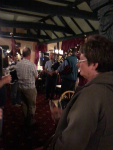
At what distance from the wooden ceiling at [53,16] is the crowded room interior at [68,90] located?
24 mm

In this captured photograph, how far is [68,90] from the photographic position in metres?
3.20

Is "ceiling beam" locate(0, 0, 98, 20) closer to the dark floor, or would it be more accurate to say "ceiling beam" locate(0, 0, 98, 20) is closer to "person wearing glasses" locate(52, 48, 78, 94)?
"person wearing glasses" locate(52, 48, 78, 94)

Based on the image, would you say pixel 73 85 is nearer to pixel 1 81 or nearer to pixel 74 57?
pixel 74 57

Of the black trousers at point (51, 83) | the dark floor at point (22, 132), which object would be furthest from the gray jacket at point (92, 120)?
the black trousers at point (51, 83)

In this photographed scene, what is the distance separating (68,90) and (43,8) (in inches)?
90.3

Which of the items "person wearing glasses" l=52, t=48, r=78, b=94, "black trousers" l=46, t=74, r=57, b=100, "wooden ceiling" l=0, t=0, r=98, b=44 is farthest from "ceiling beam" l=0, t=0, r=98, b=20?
"black trousers" l=46, t=74, r=57, b=100

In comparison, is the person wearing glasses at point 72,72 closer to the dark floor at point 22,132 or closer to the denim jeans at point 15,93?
the dark floor at point 22,132

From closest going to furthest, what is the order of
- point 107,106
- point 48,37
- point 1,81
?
point 107,106
point 1,81
point 48,37

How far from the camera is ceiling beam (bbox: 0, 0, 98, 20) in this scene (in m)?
3.58

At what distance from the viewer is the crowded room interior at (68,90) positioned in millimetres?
616

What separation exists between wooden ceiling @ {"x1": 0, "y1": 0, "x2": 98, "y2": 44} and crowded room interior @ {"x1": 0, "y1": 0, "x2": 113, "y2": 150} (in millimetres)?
24

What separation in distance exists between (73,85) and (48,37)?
18.8ft

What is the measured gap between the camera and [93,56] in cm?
73

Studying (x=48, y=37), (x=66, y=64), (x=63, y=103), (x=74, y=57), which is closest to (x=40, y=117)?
(x=66, y=64)
